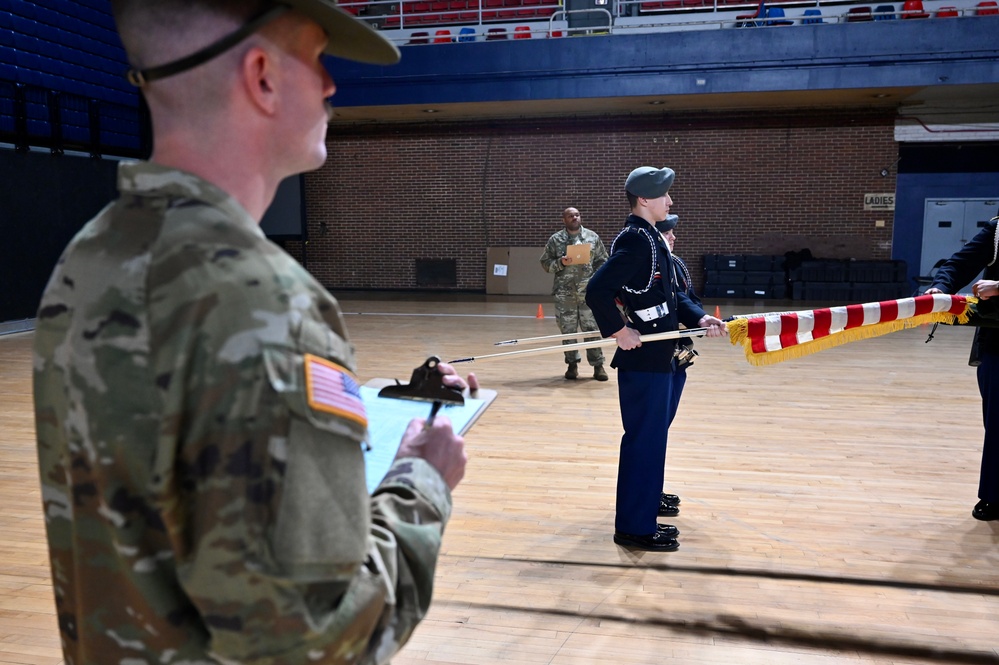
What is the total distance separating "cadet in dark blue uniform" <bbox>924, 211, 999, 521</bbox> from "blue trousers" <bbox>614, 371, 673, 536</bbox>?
1559mm

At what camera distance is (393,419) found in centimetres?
121

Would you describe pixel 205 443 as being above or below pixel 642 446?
above

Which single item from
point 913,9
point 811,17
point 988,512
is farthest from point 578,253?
point 913,9

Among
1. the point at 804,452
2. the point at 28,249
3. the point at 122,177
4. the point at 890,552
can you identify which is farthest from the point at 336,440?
the point at 28,249

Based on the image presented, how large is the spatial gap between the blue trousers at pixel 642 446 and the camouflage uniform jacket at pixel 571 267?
4.13 metres

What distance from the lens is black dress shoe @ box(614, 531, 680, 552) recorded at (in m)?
3.43

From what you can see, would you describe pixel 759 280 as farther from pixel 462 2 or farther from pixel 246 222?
pixel 246 222

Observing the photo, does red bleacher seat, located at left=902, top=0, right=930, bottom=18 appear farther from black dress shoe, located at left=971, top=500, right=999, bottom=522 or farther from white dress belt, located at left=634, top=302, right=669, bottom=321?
white dress belt, located at left=634, top=302, right=669, bottom=321

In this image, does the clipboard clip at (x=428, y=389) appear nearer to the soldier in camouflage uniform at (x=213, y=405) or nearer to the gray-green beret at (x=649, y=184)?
the soldier in camouflage uniform at (x=213, y=405)

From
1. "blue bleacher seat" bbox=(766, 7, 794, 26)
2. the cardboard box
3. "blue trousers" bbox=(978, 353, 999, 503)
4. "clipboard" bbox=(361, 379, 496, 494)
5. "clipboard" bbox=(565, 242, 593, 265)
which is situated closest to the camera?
"clipboard" bbox=(361, 379, 496, 494)

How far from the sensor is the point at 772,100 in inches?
500

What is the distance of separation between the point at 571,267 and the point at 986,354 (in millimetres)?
4365

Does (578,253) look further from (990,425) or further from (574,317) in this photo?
(990,425)

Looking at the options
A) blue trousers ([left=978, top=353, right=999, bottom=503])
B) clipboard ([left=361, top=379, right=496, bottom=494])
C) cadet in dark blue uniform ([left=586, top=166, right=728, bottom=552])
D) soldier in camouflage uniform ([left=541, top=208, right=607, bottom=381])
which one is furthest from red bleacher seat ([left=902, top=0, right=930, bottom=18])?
clipboard ([left=361, top=379, right=496, bottom=494])
